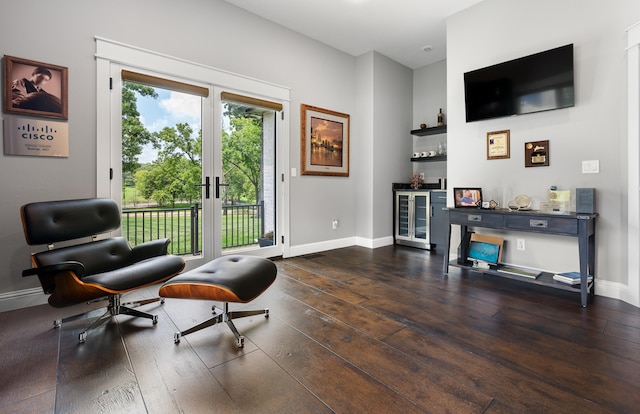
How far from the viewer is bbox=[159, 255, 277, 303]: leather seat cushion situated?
1755mm

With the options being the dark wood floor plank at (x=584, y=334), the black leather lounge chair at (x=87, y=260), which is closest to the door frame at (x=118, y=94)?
the black leather lounge chair at (x=87, y=260)

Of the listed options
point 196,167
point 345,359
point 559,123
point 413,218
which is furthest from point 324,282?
point 559,123

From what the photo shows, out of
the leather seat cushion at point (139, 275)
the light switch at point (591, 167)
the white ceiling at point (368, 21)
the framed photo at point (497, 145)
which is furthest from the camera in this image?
the white ceiling at point (368, 21)

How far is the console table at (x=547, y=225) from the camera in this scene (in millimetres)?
2492

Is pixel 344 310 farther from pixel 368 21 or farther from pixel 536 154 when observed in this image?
pixel 368 21

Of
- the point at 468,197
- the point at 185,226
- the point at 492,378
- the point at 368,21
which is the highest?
the point at 368,21

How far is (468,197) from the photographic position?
3.39 metres

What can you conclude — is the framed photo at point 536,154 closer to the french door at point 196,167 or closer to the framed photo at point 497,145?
the framed photo at point 497,145

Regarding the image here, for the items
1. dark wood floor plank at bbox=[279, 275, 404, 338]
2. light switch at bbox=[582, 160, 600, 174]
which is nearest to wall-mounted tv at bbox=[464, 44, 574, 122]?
light switch at bbox=[582, 160, 600, 174]

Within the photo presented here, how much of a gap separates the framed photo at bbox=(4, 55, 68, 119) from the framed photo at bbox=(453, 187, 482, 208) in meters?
3.85

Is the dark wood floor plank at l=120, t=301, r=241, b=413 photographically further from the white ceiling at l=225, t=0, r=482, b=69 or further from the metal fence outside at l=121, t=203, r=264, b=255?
the white ceiling at l=225, t=0, r=482, b=69

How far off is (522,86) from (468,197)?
48.2 inches

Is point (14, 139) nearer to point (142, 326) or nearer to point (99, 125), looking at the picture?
point (99, 125)

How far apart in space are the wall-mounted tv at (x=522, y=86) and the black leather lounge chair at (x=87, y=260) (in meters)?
3.45
